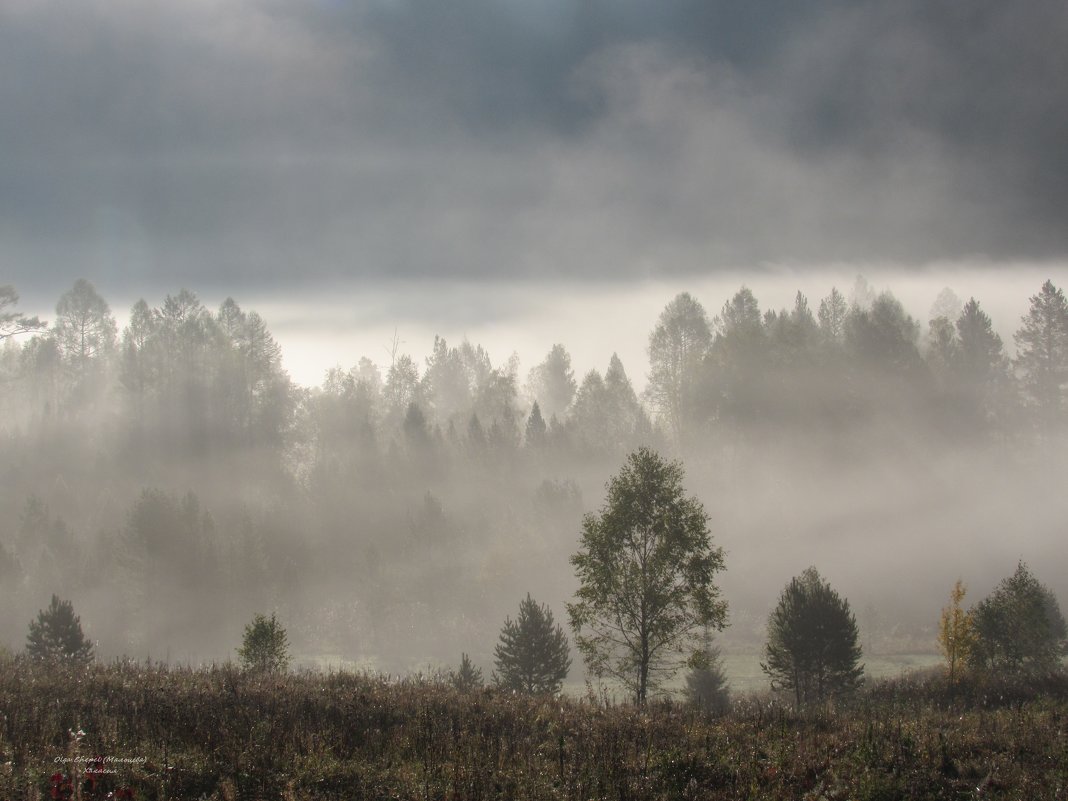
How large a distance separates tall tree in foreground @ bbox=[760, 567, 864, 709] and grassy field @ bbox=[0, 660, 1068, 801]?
42.4ft

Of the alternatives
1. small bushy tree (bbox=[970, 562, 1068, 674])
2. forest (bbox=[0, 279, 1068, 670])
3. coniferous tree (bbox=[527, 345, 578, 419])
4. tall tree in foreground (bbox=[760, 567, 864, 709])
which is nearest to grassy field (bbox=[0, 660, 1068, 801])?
tall tree in foreground (bbox=[760, 567, 864, 709])

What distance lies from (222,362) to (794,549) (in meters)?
70.9

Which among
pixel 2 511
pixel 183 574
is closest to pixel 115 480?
pixel 2 511

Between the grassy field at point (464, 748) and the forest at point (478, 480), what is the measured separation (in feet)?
134

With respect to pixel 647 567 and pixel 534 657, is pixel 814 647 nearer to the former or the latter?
pixel 647 567

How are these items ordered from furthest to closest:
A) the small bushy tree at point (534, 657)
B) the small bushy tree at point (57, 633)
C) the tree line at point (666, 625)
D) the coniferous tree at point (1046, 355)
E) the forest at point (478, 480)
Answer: the coniferous tree at point (1046, 355), the forest at point (478, 480), the small bushy tree at point (57, 633), the small bushy tree at point (534, 657), the tree line at point (666, 625)

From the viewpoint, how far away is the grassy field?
33.4 feet

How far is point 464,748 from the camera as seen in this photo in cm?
1206

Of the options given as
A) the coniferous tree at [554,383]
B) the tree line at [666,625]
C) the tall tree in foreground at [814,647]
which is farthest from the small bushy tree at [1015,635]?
the coniferous tree at [554,383]

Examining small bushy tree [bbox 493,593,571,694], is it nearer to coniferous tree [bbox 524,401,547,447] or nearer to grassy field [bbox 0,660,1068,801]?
grassy field [bbox 0,660,1068,801]

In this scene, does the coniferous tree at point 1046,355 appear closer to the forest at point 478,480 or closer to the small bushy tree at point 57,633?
the forest at point 478,480

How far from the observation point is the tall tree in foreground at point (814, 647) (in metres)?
28.7

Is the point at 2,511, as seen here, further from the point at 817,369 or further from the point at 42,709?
the point at 817,369

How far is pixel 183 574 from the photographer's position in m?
62.4
